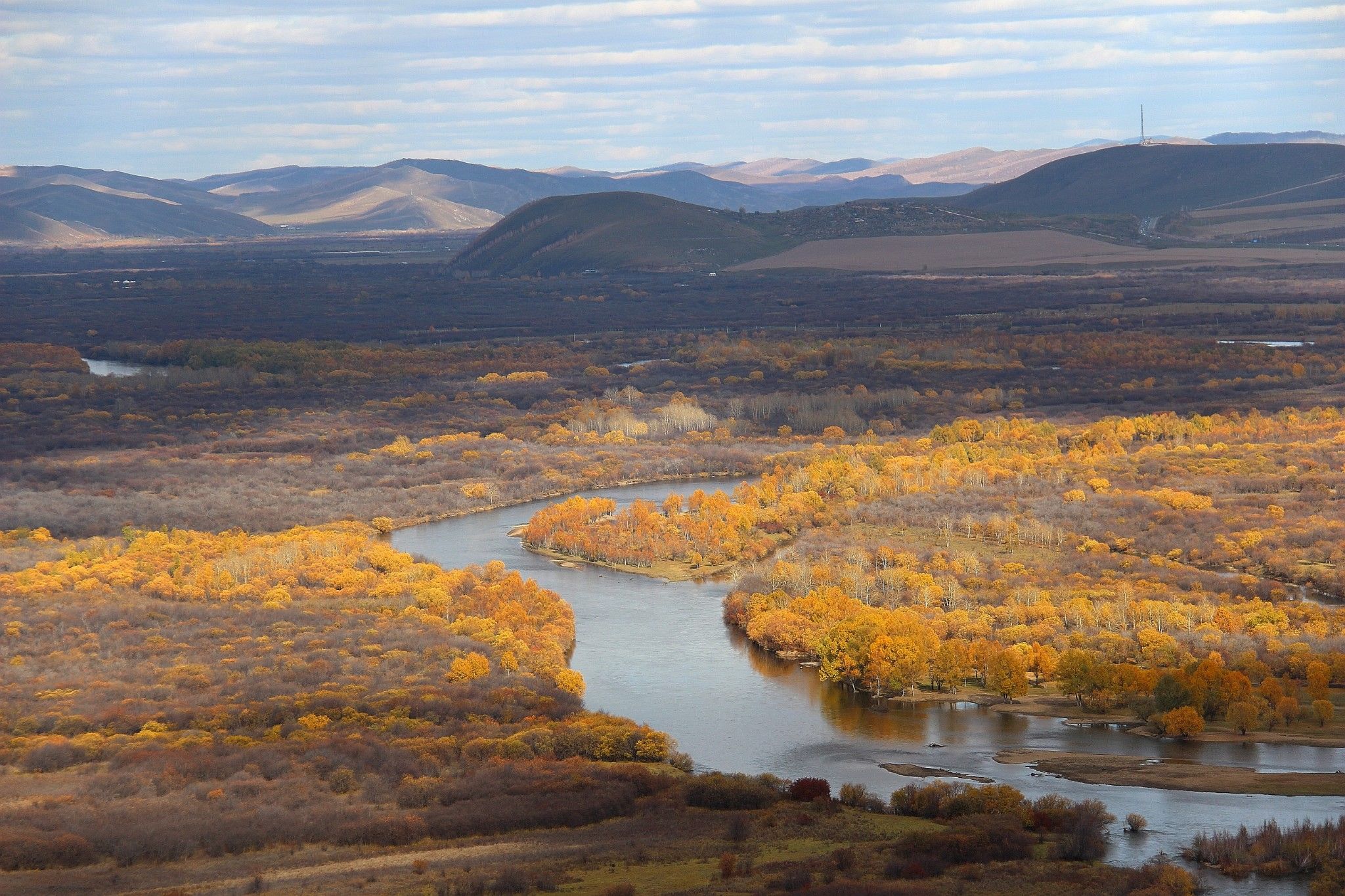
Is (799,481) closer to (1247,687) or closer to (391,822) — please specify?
(1247,687)

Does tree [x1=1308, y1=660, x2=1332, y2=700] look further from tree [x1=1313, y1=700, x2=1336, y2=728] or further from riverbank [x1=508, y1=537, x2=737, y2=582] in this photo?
riverbank [x1=508, y1=537, x2=737, y2=582]

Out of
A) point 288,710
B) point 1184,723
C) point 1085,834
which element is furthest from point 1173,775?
point 288,710

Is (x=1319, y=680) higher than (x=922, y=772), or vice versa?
(x=1319, y=680)

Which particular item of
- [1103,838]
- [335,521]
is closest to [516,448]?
[335,521]

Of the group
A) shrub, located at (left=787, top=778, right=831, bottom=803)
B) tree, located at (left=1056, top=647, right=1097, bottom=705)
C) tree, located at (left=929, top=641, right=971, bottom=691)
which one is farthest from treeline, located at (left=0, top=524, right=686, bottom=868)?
tree, located at (left=1056, top=647, right=1097, bottom=705)

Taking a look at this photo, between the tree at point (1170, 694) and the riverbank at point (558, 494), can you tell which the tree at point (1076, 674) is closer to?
the tree at point (1170, 694)

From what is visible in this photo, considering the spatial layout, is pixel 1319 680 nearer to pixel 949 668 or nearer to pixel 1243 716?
pixel 1243 716
